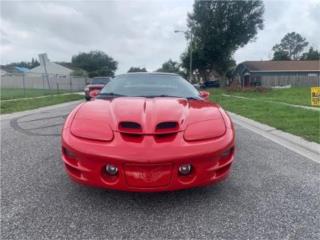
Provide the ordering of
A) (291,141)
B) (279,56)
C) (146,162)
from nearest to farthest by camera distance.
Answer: (146,162) → (291,141) → (279,56)

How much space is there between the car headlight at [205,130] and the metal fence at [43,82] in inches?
1287

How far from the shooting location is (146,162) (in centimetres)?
223

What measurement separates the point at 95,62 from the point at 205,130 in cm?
7742

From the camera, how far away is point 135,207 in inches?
99.1

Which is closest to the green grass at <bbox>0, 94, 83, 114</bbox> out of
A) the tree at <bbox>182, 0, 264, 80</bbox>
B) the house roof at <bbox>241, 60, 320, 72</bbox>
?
the tree at <bbox>182, 0, 264, 80</bbox>

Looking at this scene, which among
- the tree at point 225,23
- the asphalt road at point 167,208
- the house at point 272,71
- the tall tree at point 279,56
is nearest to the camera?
the asphalt road at point 167,208

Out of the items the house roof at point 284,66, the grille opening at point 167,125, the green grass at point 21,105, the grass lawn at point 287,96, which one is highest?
the house roof at point 284,66

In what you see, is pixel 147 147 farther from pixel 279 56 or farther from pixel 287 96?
pixel 279 56

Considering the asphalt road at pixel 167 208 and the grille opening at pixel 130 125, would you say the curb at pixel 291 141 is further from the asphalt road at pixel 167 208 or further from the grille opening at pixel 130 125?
the grille opening at pixel 130 125

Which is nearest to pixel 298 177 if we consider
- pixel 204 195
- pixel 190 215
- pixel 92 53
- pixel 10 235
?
pixel 204 195

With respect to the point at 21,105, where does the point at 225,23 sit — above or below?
above

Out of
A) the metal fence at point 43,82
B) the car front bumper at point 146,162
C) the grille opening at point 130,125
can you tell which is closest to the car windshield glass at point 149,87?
the grille opening at point 130,125

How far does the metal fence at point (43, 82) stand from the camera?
113ft

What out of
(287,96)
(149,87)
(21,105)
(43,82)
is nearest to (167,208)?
(149,87)
